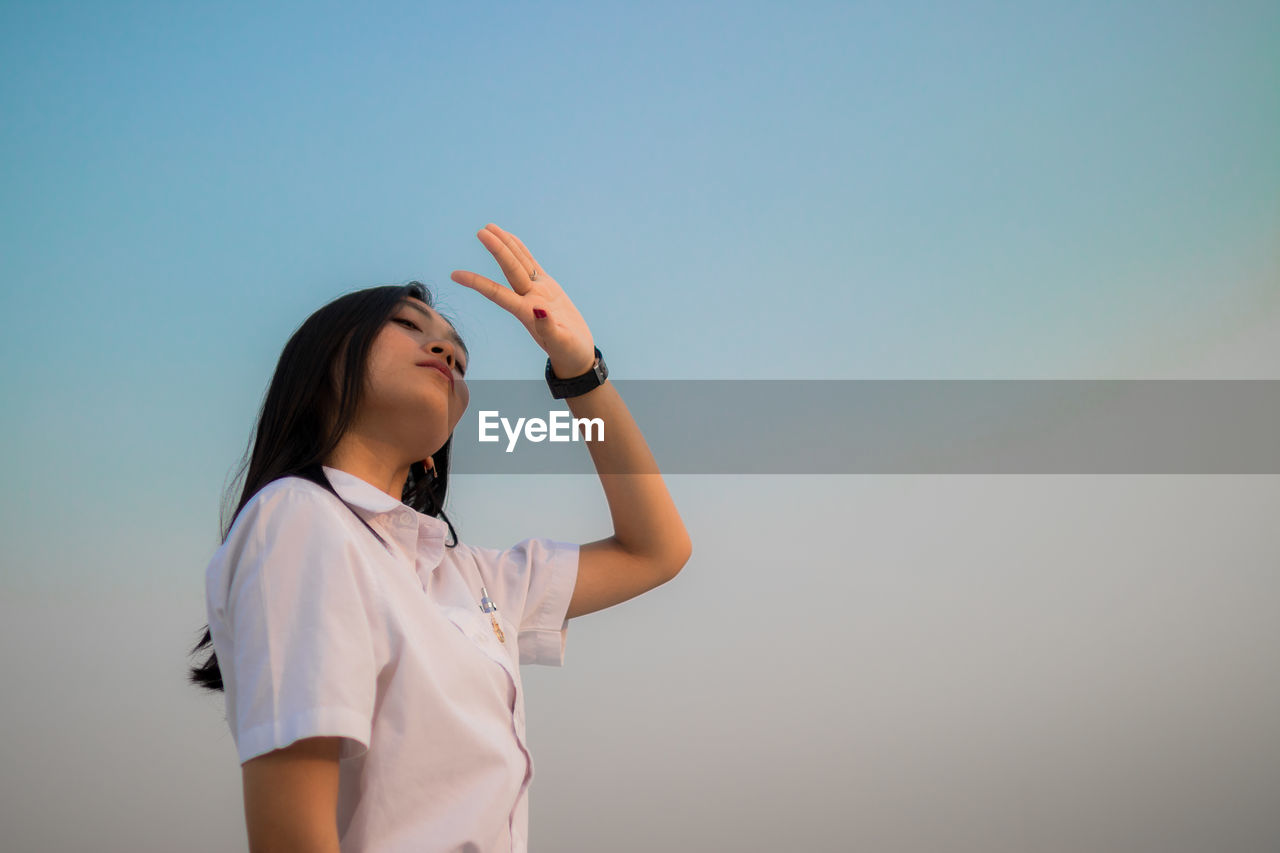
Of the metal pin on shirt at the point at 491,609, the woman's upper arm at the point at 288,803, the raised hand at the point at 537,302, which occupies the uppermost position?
the raised hand at the point at 537,302

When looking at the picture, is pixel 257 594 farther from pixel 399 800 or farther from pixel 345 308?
pixel 345 308

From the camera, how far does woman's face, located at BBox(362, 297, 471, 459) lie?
1.44 m

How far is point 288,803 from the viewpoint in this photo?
938 mm

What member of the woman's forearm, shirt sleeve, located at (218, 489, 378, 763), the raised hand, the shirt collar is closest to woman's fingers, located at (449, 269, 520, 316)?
the raised hand

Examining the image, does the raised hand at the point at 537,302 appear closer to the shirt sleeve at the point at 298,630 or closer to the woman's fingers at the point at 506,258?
the woman's fingers at the point at 506,258

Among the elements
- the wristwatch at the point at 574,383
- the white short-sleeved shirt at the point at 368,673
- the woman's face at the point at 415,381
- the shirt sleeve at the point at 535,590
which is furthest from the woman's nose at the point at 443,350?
the shirt sleeve at the point at 535,590

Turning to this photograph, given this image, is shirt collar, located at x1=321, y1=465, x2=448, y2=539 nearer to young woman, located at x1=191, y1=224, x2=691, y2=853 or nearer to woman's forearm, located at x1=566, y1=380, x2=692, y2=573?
young woman, located at x1=191, y1=224, x2=691, y2=853

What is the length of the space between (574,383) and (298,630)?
838 millimetres

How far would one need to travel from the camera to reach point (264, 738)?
931 mm

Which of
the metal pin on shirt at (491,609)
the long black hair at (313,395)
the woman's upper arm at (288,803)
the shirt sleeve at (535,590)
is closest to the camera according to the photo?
the woman's upper arm at (288,803)

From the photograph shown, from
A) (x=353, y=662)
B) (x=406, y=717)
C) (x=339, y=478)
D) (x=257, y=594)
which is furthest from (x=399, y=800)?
(x=339, y=478)

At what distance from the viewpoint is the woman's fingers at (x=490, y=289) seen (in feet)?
4.75

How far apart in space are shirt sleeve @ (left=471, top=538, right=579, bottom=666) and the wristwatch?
0.34 metres

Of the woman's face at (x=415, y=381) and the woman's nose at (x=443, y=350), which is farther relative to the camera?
the woman's nose at (x=443, y=350)
